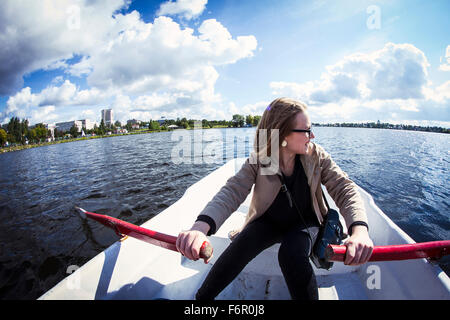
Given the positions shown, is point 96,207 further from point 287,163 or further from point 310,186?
point 310,186

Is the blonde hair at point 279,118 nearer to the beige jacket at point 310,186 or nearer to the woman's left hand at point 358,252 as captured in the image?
the beige jacket at point 310,186

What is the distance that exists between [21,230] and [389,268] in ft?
22.8

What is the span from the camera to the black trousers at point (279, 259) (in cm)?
133

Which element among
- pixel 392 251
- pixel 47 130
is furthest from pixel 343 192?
pixel 47 130

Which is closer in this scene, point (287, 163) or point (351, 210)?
point (351, 210)

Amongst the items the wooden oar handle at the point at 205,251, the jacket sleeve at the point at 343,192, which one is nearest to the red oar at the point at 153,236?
the wooden oar handle at the point at 205,251

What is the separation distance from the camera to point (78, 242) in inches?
151

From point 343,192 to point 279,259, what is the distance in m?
0.77

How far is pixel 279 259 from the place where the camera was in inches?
57.7

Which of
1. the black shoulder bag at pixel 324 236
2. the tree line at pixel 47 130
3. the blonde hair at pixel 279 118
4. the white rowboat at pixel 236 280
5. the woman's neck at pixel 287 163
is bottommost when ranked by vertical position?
the white rowboat at pixel 236 280

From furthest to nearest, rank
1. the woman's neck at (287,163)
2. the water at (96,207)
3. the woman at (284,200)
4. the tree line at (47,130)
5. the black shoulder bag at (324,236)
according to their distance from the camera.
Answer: the tree line at (47,130)
the water at (96,207)
the woman's neck at (287,163)
the woman at (284,200)
the black shoulder bag at (324,236)

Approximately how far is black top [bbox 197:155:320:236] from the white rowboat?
42cm

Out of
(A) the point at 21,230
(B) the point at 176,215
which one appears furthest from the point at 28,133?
(B) the point at 176,215
